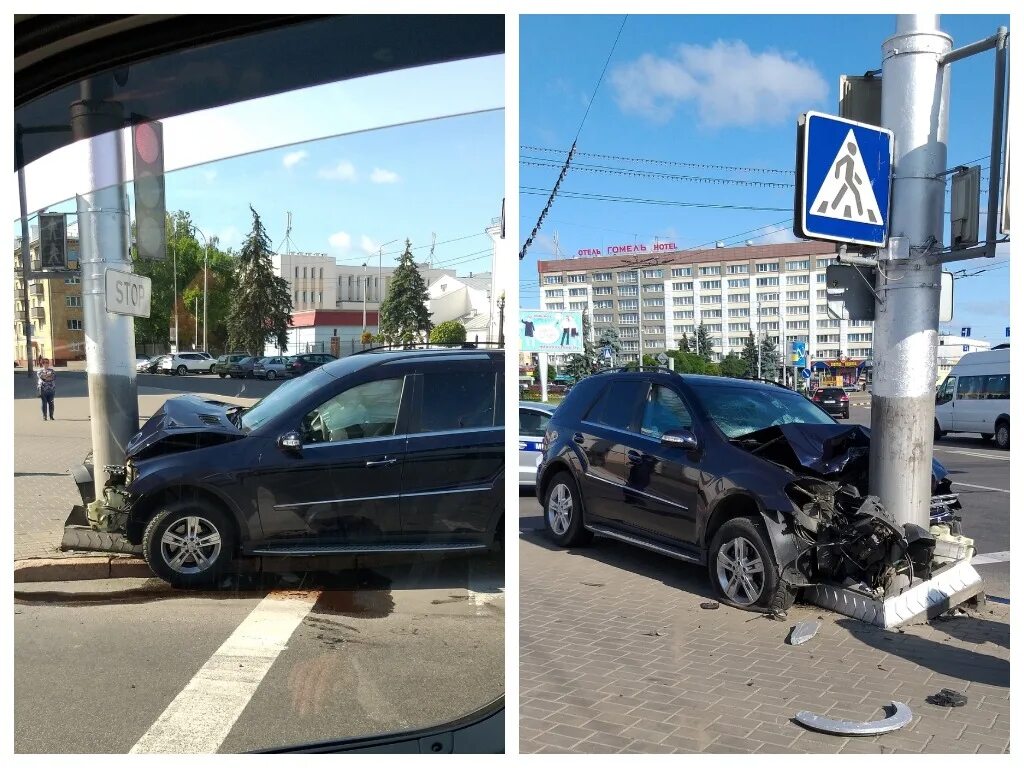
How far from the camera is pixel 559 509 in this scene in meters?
7.51

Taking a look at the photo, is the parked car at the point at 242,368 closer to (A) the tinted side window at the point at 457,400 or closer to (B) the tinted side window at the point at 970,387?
(A) the tinted side window at the point at 457,400

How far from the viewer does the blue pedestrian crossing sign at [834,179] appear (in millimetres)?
5195

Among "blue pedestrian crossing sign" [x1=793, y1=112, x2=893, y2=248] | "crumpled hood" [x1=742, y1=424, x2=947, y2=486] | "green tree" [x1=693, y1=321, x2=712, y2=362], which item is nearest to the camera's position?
"blue pedestrian crossing sign" [x1=793, y1=112, x2=893, y2=248]

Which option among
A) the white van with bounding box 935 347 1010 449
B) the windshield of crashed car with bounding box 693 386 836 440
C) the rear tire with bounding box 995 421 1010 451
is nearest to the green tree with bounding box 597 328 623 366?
the white van with bounding box 935 347 1010 449

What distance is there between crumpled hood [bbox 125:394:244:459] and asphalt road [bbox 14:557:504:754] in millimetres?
389

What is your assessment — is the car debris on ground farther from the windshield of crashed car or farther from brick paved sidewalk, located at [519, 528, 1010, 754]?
the windshield of crashed car

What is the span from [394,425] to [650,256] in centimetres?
2468

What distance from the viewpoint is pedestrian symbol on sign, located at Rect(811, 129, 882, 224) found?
5.21 meters

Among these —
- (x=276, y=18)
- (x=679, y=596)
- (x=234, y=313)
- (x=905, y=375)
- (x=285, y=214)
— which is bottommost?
(x=679, y=596)

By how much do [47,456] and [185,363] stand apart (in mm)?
498

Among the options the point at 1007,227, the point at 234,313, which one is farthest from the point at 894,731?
the point at 234,313

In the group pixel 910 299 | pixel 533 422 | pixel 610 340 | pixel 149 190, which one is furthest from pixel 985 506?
pixel 610 340
